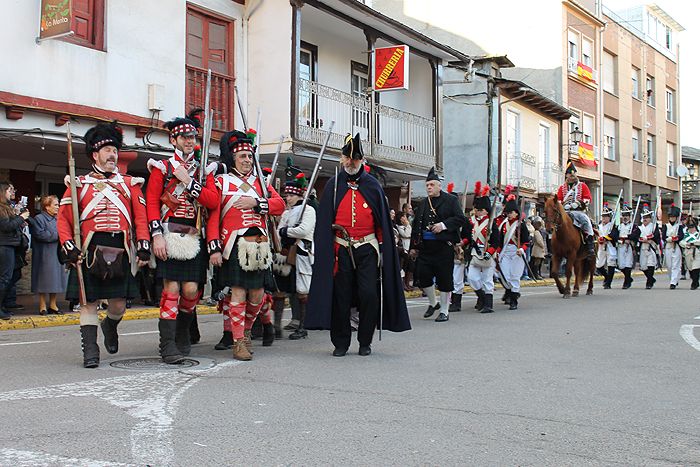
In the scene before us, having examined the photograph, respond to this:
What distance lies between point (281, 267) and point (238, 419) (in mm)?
4169

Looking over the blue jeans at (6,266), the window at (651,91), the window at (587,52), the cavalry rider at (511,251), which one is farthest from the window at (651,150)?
the blue jeans at (6,266)

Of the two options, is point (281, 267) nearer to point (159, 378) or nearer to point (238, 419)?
point (159, 378)

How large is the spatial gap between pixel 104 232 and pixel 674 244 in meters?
16.9

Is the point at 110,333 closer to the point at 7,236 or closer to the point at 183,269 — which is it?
the point at 183,269

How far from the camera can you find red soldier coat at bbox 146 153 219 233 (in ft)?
23.6

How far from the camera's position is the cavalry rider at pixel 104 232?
695 centimetres

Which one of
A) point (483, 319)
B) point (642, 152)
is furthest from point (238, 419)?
point (642, 152)

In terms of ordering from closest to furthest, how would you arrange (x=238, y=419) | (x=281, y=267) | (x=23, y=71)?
(x=238, y=419)
(x=281, y=267)
(x=23, y=71)

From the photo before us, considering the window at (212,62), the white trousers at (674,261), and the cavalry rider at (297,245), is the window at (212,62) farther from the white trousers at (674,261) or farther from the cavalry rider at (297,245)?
the white trousers at (674,261)

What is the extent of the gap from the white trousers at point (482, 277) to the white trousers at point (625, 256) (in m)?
8.25

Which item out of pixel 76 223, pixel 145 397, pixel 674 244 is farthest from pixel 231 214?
pixel 674 244

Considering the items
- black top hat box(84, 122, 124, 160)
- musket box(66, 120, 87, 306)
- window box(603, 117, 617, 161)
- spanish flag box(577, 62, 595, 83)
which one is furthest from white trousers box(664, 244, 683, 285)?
window box(603, 117, 617, 161)

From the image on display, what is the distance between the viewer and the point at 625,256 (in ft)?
66.6

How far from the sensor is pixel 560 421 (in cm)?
522
